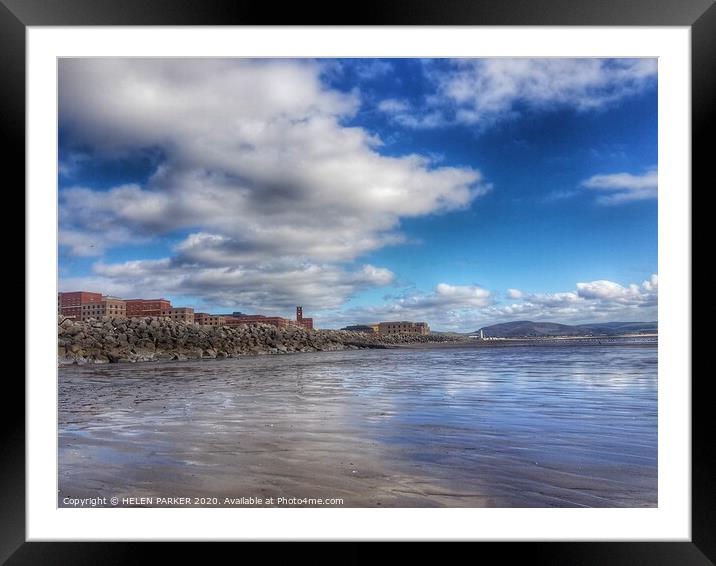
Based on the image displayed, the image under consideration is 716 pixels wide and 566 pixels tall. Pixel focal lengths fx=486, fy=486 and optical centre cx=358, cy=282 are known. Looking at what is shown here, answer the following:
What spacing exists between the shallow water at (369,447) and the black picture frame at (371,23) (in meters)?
0.21

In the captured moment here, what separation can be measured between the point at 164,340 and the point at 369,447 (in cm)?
1185

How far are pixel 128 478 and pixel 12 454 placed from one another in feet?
1.84

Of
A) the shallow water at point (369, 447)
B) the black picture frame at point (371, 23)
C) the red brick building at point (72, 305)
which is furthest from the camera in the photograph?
the red brick building at point (72, 305)

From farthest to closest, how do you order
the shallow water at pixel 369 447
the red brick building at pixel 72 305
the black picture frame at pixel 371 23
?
the red brick building at pixel 72 305 < the shallow water at pixel 369 447 < the black picture frame at pixel 371 23

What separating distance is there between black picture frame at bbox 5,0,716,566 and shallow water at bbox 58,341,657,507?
209mm

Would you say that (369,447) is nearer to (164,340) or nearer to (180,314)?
(164,340)

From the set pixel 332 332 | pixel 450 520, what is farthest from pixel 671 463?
pixel 332 332

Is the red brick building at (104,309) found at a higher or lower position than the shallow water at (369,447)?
higher

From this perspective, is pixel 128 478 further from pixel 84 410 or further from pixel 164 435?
pixel 84 410

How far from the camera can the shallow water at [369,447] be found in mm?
2287

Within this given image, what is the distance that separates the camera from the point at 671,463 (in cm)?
220

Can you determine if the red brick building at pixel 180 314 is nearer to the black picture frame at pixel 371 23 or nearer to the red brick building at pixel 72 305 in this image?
the red brick building at pixel 72 305

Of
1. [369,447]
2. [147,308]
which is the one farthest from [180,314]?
[369,447]

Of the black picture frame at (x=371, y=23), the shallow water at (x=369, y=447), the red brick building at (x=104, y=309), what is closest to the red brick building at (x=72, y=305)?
the red brick building at (x=104, y=309)
